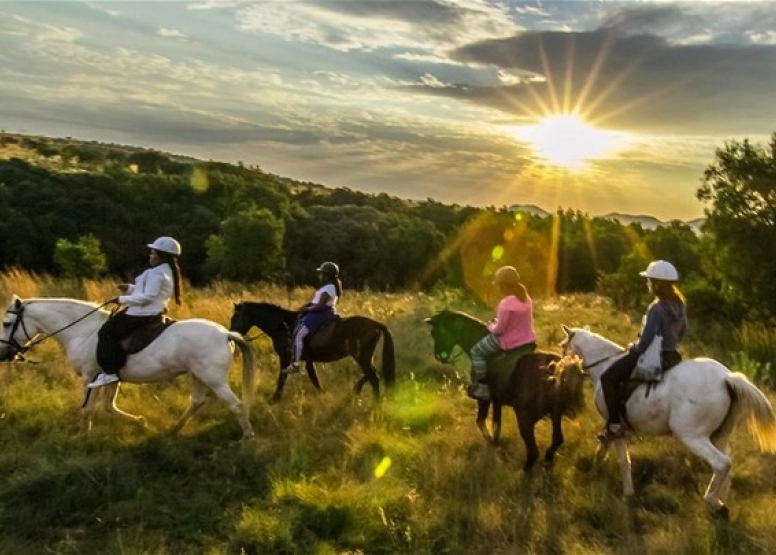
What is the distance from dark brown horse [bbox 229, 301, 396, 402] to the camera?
9.84m

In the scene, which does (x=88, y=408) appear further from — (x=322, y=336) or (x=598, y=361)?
(x=598, y=361)

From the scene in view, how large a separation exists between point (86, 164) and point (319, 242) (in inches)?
1264

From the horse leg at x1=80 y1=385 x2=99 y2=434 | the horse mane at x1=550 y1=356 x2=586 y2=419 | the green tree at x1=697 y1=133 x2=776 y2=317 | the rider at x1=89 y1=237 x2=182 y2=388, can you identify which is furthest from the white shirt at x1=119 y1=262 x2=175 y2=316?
the green tree at x1=697 y1=133 x2=776 y2=317

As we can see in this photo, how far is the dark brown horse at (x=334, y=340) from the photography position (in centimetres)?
984

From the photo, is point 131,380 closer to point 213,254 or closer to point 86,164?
point 213,254

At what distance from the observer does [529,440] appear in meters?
7.12

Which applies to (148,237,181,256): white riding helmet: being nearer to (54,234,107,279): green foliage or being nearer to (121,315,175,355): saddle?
(121,315,175,355): saddle

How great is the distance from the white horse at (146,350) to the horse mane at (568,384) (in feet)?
12.7

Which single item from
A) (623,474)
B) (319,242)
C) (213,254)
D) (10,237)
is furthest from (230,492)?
(319,242)

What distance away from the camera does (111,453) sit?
7215mm

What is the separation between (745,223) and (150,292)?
1474cm

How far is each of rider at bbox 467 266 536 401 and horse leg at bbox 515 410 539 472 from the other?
0.60m

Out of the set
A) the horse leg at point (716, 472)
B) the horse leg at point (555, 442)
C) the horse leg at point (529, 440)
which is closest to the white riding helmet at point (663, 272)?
the horse leg at point (716, 472)

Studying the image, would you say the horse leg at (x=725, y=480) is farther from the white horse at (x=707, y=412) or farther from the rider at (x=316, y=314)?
the rider at (x=316, y=314)
